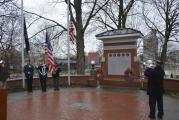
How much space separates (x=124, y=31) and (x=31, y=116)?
15.2m

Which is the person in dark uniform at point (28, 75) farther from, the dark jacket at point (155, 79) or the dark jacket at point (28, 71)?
the dark jacket at point (155, 79)

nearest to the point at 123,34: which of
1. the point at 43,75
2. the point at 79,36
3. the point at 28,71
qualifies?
the point at 43,75

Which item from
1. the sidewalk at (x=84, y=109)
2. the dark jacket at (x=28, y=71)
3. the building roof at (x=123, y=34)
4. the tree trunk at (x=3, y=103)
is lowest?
the sidewalk at (x=84, y=109)

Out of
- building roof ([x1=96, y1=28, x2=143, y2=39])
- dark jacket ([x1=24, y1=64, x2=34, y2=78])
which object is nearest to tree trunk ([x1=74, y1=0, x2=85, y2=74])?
building roof ([x1=96, y1=28, x2=143, y2=39])

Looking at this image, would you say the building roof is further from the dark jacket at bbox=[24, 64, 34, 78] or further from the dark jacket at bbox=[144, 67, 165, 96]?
the dark jacket at bbox=[144, 67, 165, 96]

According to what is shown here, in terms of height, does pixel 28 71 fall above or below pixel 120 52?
below

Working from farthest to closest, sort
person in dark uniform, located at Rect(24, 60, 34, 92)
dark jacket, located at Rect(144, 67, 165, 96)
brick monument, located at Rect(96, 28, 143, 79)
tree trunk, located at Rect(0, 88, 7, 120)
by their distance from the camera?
brick monument, located at Rect(96, 28, 143, 79) → person in dark uniform, located at Rect(24, 60, 34, 92) → dark jacket, located at Rect(144, 67, 165, 96) → tree trunk, located at Rect(0, 88, 7, 120)

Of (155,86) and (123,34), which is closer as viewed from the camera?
(155,86)

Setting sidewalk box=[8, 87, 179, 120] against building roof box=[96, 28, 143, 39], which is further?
building roof box=[96, 28, 143, 39]

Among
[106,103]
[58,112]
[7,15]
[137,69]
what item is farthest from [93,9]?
[58,112]

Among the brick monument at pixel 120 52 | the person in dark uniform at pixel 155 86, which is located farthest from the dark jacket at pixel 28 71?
the person in dark uniform at pixel 155 86

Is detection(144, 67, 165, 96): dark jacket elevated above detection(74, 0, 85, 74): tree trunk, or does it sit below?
below

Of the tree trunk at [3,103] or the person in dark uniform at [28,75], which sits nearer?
the tree trunk at [3,103]

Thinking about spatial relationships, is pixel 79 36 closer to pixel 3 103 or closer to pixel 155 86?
pixel 155 86
